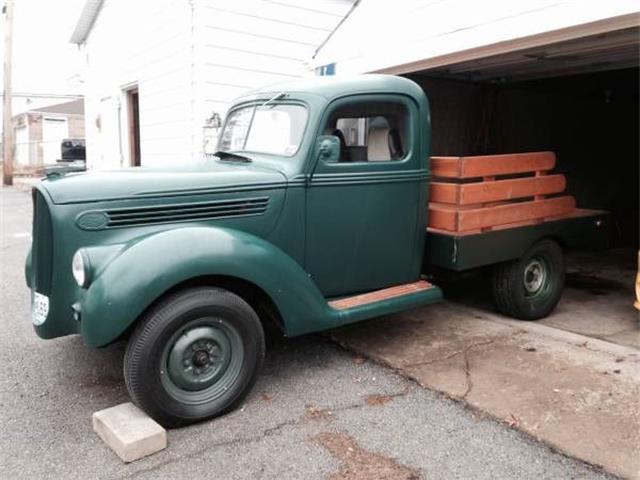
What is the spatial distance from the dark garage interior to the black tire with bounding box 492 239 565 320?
2057 millimetres

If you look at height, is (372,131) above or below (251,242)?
above

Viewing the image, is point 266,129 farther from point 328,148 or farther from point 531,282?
point 531,282

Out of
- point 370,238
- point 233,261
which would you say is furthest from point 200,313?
point 370,238

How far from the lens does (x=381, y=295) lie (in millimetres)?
4227

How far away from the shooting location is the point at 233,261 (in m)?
3.36

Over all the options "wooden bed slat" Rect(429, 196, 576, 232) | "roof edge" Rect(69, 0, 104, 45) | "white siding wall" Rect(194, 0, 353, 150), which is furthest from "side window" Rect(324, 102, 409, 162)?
"roof edge" Rect(69, 0, 104, 45)

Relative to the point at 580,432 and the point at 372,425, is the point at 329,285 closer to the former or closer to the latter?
the point at 372,425

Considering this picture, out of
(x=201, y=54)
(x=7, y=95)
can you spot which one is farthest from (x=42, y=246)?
(x=7, y=95)

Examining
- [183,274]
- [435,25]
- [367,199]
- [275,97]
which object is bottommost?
[183,274]

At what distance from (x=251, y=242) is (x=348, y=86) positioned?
1.39 meters

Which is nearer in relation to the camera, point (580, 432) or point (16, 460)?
point (16, 460)

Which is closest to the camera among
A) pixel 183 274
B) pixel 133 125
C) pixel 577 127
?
pixel 183 274

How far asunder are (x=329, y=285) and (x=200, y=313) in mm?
1139

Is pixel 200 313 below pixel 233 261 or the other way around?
below
